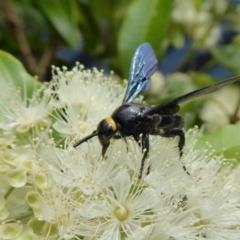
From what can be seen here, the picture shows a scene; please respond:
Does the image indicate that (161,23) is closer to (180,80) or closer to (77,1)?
(180,80)

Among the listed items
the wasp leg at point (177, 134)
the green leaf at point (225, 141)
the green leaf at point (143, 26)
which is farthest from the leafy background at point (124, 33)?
the wasp leg at point (177, 134)

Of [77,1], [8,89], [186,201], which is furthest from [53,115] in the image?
[77,1]

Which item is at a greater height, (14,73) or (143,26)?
(143,26)

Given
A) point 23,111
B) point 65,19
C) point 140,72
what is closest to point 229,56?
point 65,19

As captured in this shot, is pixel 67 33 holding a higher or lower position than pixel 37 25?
lower

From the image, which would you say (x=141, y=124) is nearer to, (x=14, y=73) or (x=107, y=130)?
(x=107, y=130)

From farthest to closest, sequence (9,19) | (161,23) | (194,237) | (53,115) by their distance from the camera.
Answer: (9,19), (161,23), (53,115), (194,237)
